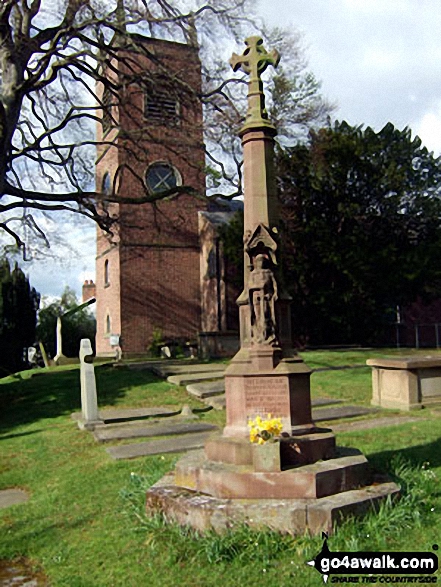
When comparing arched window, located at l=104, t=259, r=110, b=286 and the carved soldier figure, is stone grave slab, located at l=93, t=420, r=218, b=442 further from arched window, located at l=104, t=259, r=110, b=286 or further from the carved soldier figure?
arched window, located at l=104, t=259, r=110, b=286

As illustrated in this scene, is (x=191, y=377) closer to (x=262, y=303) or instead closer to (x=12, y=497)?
(x=12, y=497)

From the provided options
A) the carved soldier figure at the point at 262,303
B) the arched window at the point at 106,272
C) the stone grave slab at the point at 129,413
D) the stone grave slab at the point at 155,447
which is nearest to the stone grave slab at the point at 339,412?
the stone grave slab at the point at 155,447

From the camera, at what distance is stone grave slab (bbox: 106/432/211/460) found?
7832 mm

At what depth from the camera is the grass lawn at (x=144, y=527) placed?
4.09 m

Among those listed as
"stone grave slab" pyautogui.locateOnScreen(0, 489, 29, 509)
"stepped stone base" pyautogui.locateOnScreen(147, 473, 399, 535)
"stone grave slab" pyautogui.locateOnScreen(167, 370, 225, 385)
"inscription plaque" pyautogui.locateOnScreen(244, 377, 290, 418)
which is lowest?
"stone grave slab" pyautogui.locateOnScreen(0, 489, 29, 509)

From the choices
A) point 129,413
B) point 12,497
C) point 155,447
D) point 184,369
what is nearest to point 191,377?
point 184,369

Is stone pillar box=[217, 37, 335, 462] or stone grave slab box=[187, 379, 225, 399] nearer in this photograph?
stone pillar box=[217, 37, 335, 462]

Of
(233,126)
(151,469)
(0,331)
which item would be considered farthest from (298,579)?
(0,331)

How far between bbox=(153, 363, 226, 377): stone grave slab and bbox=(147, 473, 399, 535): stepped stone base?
10.7m

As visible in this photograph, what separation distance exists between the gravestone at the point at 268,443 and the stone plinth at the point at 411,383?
5399 mm

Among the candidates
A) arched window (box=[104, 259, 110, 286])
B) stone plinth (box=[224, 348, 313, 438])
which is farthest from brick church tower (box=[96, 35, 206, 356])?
stone plinth (box=[224, 348, 313, 438])

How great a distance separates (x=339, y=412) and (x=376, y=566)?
642 cm

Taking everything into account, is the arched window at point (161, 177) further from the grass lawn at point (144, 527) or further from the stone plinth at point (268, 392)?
the stone plinth at point (268, 392)

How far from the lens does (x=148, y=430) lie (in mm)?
9469
